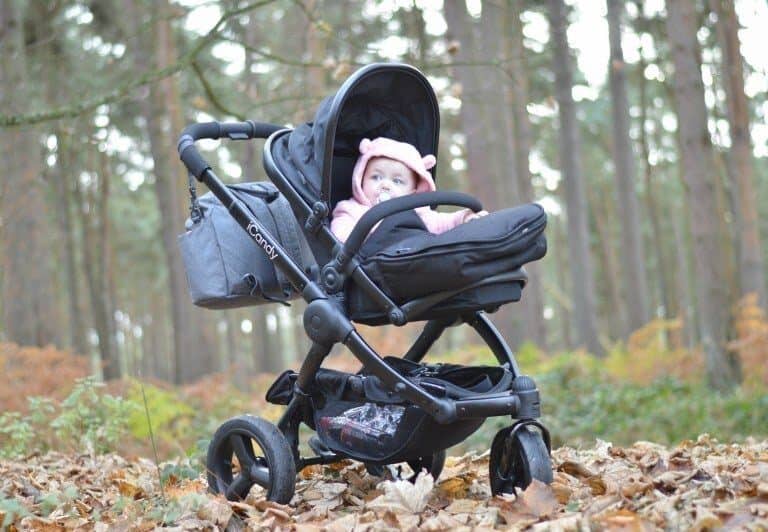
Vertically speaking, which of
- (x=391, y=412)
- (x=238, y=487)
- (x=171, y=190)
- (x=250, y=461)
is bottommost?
(x=238, y=487)

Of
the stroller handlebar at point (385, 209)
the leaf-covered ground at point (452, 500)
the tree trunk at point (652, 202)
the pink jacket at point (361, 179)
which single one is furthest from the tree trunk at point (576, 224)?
the stroller handlebar at point (385, 209)

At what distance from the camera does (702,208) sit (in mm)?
10273

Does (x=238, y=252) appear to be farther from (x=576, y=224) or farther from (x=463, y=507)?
(x=576, y=224)

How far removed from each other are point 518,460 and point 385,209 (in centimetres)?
125

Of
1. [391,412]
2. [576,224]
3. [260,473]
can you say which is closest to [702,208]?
[391,412]

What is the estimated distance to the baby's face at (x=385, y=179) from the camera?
14.1 feet

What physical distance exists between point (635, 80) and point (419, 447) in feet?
69.2

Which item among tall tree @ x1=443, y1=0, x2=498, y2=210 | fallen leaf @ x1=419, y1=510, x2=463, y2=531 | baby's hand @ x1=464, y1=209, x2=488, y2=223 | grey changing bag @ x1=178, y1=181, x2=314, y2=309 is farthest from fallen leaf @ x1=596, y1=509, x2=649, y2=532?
tall tree @ x1=443, y1=0, x2=498, y2=210

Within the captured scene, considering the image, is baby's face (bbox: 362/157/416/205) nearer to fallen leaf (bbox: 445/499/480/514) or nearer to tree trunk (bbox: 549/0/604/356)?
fallen leaf (bbox: 445/499/480/514)

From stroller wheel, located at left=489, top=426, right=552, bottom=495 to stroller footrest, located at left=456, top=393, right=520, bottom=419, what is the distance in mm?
183

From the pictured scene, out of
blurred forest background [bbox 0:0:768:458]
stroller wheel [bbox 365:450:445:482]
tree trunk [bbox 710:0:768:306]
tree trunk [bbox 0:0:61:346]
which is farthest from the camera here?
tree trunk [bbox 710:0:768:306]

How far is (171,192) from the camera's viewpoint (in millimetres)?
14453

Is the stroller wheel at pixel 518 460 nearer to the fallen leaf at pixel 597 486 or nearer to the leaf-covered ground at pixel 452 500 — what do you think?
the leaf-covered ground at pixel 452 500

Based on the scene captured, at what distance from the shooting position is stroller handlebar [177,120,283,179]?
14.6 ft
